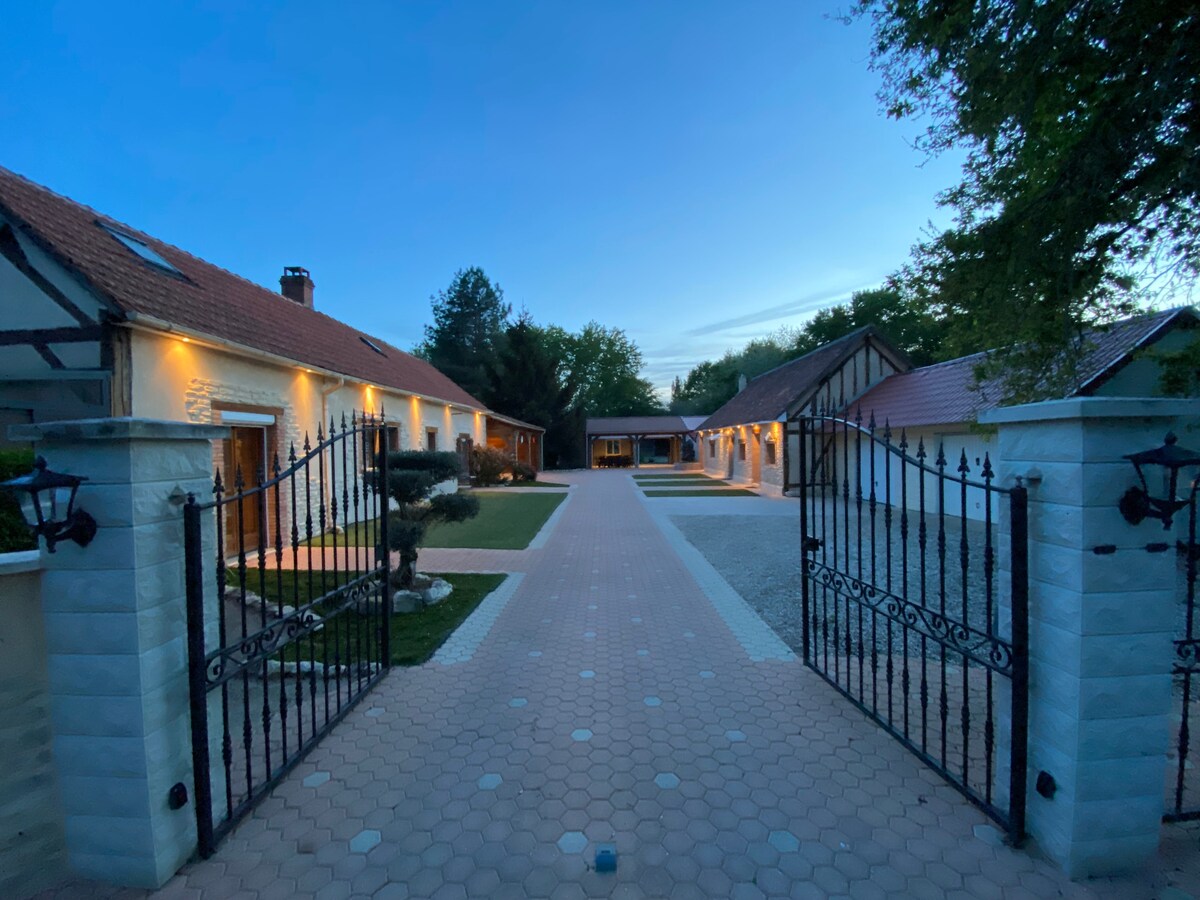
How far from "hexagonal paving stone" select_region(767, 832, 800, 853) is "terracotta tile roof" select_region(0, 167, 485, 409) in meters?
7.61

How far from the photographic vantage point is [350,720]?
12.3 ft

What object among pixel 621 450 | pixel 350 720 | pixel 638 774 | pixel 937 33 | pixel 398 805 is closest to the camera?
pixel 398 805

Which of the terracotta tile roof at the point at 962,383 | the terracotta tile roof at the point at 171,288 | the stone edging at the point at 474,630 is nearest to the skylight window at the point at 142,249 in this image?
the terracotta tile roof at the point at 171,288

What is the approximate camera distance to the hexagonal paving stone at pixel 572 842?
8.14 ft

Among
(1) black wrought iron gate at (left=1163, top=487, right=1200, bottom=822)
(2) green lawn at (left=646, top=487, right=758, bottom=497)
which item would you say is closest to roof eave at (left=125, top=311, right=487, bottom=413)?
(1) black wrought iron gate at (left=1163, top=487, right=1200, bottom=822)

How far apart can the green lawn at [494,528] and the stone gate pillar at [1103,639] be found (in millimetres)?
6565

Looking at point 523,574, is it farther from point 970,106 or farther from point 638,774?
point 970,106

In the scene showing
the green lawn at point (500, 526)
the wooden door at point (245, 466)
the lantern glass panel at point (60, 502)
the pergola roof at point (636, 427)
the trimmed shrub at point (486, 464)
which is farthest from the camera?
the pergola roof at point (636, 427)

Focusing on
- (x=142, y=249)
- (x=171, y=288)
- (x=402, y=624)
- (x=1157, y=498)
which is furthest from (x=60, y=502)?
(x=142, y=249)

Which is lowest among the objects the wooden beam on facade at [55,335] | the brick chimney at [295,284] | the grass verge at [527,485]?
the grass verge at [527,485]

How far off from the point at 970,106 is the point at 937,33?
909mm

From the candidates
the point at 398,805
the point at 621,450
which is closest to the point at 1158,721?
the point at 398,805

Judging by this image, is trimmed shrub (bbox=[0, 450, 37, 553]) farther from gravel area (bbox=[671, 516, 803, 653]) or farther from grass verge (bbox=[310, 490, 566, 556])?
gravel area (bbox=[671, 516, 803, 653])

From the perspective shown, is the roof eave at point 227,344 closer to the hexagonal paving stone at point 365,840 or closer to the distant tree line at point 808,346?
the hexagonal paving stone at point 365,840
